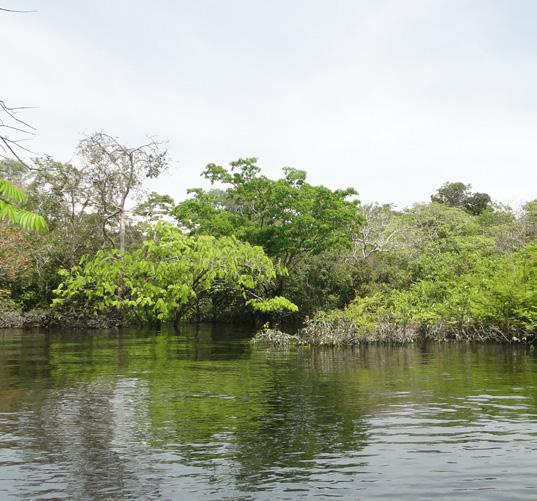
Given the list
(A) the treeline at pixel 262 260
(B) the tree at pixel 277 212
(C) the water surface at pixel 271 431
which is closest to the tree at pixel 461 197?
(A) the treeline at pixel 262 260

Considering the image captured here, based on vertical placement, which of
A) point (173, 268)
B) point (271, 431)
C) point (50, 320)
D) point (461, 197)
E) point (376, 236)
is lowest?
point (271, 431)

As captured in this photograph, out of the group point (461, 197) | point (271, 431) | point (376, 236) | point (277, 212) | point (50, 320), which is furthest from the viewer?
point (461, 197)

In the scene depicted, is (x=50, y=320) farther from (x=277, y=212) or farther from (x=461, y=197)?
(x=461, y=197)

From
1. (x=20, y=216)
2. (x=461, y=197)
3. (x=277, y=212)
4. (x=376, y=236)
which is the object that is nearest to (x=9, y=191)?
(x=20, y=216)

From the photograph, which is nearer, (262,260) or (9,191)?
(9,191)

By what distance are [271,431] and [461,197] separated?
6819 cm

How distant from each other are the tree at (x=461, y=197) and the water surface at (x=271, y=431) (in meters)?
55.8

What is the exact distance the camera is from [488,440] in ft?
29.2

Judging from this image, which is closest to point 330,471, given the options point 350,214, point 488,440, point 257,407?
point 488,440

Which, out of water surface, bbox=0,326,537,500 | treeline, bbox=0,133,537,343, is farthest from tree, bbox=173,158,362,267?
water surface, bbox=0,326,537,500

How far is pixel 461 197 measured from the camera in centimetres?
7369

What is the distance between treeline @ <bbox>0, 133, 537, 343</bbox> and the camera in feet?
83.9

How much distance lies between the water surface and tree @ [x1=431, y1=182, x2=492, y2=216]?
55.8 metres

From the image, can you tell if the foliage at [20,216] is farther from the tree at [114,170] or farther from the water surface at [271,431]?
the tree at [114,170]
